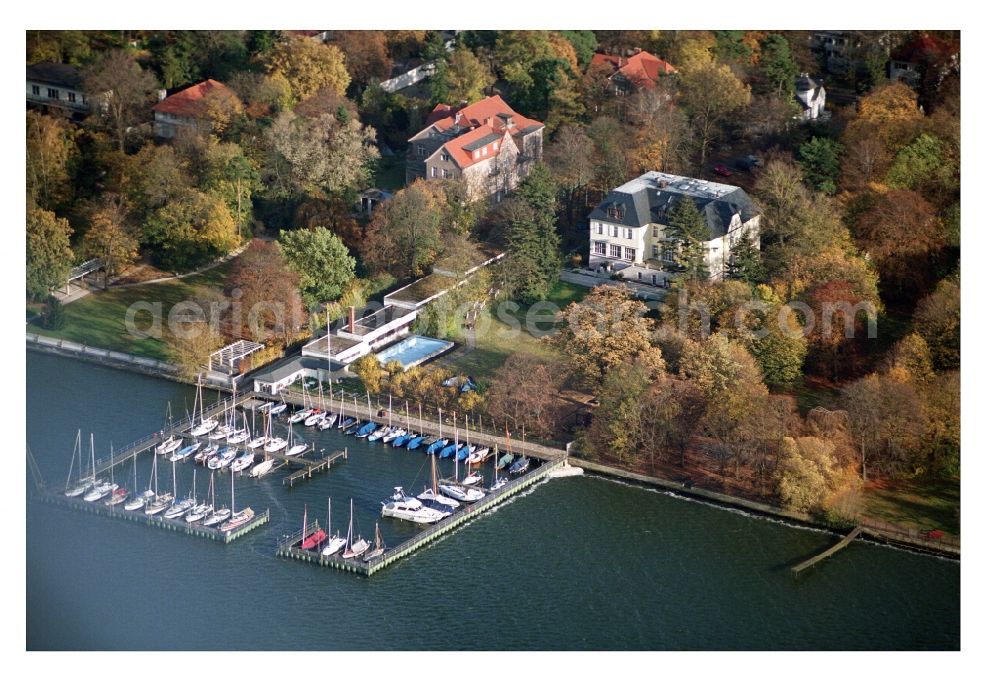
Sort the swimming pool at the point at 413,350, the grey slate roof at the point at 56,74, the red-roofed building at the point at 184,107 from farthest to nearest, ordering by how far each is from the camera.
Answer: the grey slate roof at the point at 56,74, the red-roofed building at the point at 184,107, the swimming pool at the point at 413,350

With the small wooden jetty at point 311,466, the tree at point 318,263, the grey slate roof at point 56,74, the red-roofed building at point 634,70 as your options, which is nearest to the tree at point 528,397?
the small wooden jetty at point 311,466

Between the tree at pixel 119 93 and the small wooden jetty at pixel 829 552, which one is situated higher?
the tree at pixel 119 93

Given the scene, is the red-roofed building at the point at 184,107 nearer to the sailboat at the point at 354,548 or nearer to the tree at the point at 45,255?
the tree at the point at 45,255

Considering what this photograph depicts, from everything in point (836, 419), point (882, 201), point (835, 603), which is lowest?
point (835, 603)

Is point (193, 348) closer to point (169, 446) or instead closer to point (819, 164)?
point (169, 446)

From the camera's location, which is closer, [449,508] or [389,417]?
[449,508]

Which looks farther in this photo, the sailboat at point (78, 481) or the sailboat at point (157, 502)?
the sailboat at point (78, 481)

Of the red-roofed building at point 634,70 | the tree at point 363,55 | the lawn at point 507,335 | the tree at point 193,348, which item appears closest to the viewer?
the tree at point 193,348

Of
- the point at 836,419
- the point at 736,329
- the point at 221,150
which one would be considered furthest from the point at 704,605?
the point at 221,150

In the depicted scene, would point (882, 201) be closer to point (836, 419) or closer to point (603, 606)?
point (836, 419)
